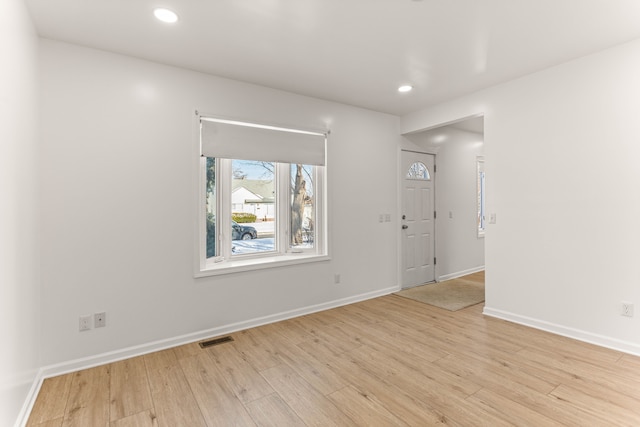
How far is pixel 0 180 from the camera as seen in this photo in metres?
1.53

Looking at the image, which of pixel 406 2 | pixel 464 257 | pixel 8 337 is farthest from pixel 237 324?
pixel 464 257

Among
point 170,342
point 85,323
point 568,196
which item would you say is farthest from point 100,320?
point 568,196

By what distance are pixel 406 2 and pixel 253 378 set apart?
2.79 m

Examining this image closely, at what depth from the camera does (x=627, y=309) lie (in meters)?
2.65

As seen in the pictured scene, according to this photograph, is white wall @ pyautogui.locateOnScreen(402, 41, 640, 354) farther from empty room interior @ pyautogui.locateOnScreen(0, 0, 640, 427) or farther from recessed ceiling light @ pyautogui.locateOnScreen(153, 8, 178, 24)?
recessed ceiling light @ pyautogui.locateOnScreen(153, 8, 178, 24)

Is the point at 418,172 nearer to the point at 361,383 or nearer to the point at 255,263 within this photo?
the point at 255,263

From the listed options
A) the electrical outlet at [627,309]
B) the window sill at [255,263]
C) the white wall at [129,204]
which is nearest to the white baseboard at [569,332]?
the electrical outlet at [627,309]

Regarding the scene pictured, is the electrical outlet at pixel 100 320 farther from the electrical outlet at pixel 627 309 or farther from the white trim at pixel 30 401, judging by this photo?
the electrical outlet at pixel 627 309

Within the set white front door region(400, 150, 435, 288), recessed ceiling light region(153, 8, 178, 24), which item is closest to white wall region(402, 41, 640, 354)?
white front door region(400, 150, 435, 288)

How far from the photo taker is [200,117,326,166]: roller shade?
3.11m

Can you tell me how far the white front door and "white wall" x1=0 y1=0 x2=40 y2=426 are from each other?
4012 millimetres

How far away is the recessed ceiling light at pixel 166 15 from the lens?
6.93ft

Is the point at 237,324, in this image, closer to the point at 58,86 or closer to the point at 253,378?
the point at 253,378

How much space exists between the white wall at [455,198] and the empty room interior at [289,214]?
1.23 m
